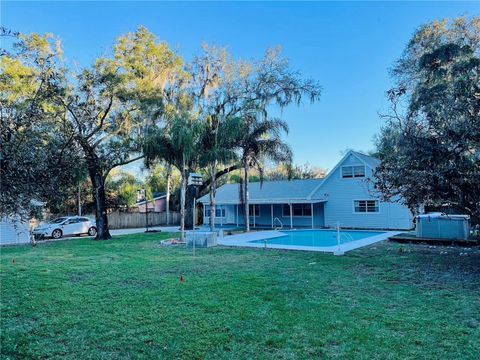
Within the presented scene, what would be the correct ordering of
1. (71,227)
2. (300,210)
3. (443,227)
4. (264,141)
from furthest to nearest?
(300,210)
(71,227)
(264,141)
(443,227)

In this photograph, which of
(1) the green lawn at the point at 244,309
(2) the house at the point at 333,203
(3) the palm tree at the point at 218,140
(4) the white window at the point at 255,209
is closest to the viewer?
(1) the green lawn at the point at 244,309

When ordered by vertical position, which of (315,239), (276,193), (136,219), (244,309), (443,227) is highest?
(276,193)

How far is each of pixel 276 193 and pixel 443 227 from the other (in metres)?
11.9

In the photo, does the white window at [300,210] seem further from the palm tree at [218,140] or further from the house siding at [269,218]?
the palm tree at [218,140]

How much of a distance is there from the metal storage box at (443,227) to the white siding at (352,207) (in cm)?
508

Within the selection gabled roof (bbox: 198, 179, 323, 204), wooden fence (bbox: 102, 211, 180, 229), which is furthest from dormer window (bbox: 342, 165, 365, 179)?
wooden fence (bbox: 102, 211, 180, 229)

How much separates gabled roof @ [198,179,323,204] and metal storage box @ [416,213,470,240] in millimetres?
8062

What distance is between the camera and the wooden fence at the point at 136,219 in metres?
27.1

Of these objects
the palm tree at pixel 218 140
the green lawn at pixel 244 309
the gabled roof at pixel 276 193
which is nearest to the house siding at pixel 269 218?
the gabled roof at pixel 276 193

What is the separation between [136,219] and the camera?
28.5 metres

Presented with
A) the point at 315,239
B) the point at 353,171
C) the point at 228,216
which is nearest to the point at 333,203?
the point at 353,171

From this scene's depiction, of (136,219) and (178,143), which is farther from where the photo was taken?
(136,219)

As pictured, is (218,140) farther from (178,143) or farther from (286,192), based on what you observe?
(286,192)

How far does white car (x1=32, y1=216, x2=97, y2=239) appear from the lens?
63.2 feet
